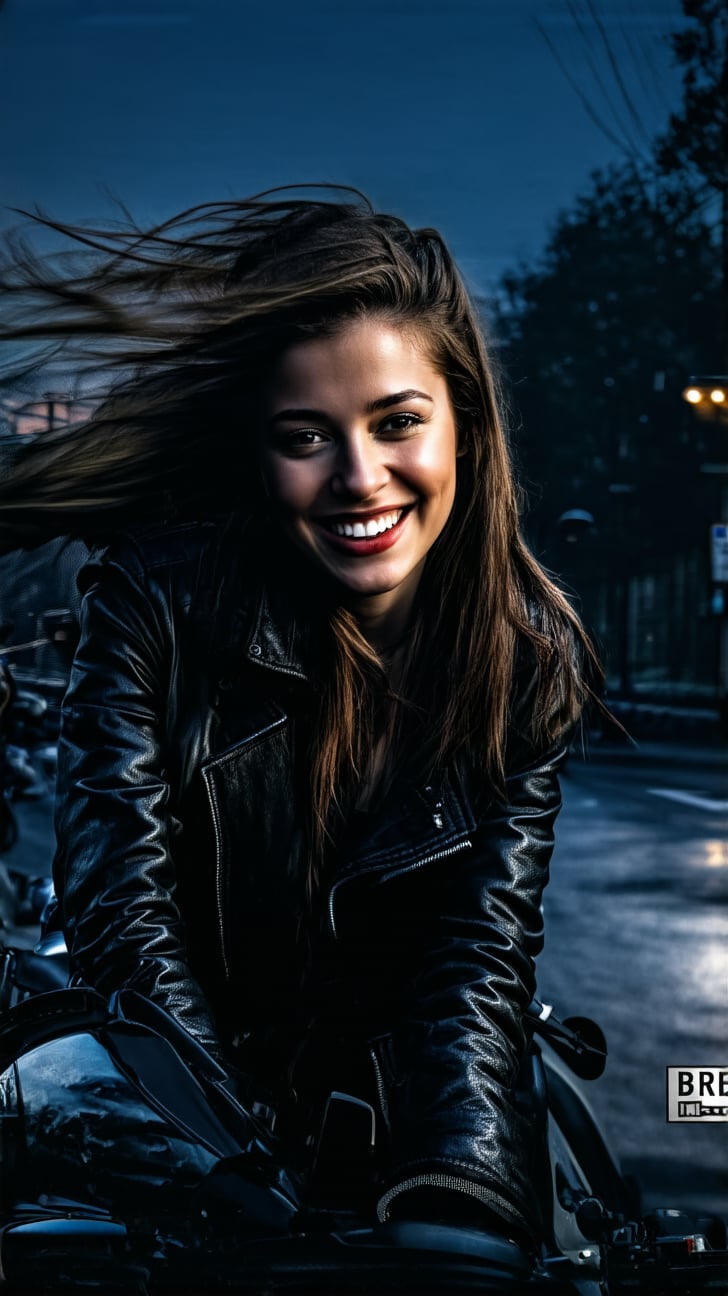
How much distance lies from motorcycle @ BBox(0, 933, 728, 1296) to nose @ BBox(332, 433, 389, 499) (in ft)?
2.18

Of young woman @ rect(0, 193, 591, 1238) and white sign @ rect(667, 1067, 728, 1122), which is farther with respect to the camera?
white sign @ rect(667, 1067, 728, 1122)

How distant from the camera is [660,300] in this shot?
178 centimetres

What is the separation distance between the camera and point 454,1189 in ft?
4.32

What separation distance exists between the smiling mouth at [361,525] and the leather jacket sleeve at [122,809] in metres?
0.23

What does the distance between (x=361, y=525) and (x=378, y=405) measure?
145 mm

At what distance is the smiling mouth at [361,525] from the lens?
1.65 meters

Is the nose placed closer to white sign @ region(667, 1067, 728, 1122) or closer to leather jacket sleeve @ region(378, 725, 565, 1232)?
leather jacket sleeve @ region(378, 725, 565, 1232)

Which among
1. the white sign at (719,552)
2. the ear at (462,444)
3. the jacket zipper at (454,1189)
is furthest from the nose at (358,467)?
the jacket zipper at (454,1189)

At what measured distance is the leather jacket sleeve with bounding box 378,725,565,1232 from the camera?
4.59ft

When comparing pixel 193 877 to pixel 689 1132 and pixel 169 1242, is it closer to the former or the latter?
pixel 169 1242

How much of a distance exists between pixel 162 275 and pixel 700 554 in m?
0.80

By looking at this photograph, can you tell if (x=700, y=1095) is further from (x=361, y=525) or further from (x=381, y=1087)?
(x=361, y=525)

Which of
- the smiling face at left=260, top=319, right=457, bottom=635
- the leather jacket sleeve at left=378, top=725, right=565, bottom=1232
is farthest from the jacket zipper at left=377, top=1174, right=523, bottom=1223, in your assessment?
the smiling face at left=260, top=319, right=457, bottom=635

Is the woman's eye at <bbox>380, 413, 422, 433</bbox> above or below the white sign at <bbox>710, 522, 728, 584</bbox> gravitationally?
above
